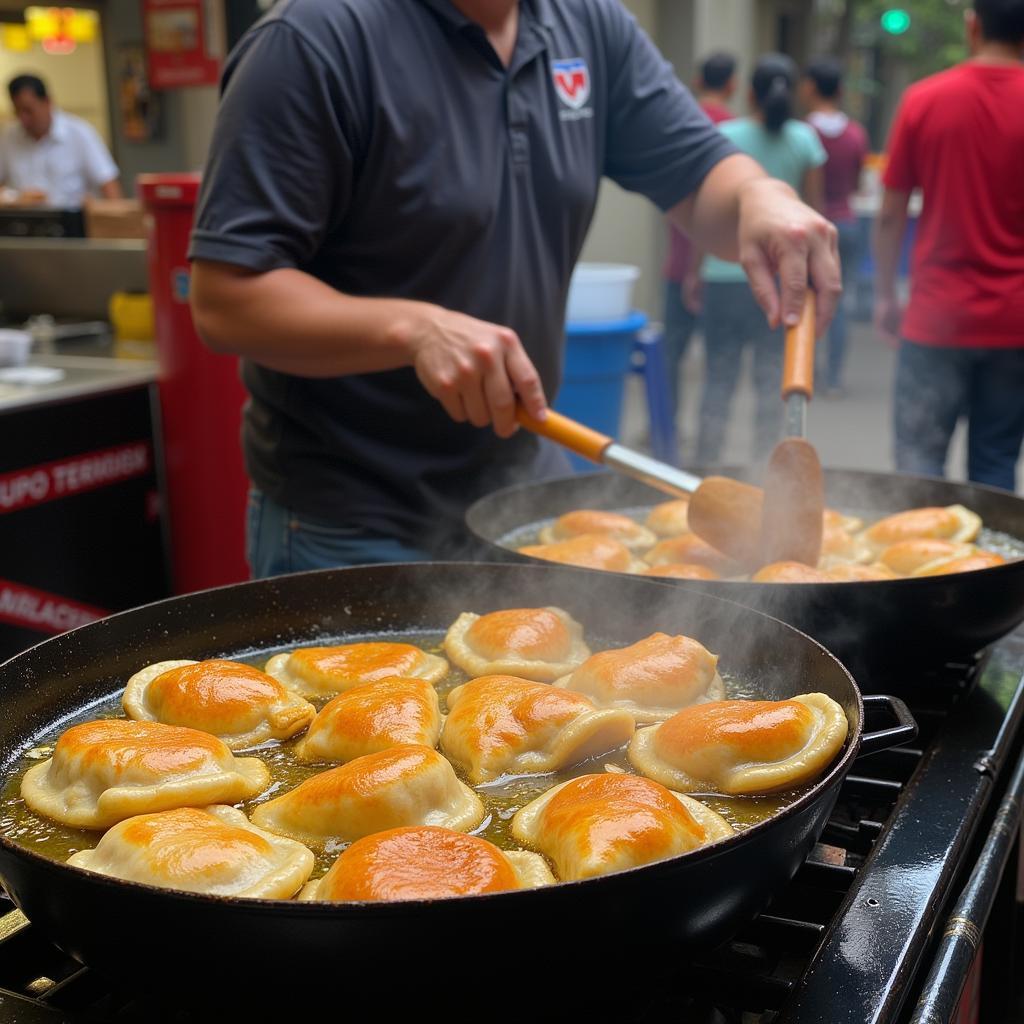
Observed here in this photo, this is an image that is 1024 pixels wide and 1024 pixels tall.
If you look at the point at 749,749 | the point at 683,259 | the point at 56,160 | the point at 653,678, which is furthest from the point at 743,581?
the point at 56,160

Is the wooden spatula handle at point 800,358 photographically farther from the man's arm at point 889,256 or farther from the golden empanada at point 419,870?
the man's arm at point 889,256

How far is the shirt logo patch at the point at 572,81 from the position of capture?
244 cm

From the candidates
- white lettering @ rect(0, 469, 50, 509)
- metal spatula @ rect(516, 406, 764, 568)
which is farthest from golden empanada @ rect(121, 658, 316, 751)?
white lettering @ rect(0, 469, 50, 509)

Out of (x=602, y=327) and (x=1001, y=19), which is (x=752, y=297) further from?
(x=1001, y=19)

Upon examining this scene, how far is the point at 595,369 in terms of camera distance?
505 cm

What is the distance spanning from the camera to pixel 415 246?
228cm

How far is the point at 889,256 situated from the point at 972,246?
69 centimetres

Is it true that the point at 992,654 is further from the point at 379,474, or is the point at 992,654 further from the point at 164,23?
the point at 164,23

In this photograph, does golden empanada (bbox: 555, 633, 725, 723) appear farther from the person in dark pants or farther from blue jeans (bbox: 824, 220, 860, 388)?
blue jeans (bbox: 824, 220, 860, 388)

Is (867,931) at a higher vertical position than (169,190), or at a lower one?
lower

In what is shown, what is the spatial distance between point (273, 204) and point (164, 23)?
14.6 ft

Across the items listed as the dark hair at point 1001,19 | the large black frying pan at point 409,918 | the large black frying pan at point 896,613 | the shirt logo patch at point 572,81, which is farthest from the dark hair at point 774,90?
the large black frying pan at point 409,918

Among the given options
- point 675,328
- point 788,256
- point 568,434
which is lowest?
point 675,328

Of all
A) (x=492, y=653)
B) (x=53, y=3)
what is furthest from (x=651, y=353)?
(x=53, y=3)
